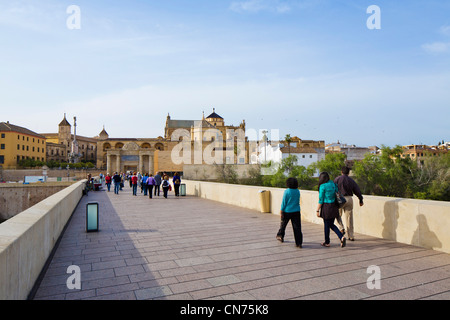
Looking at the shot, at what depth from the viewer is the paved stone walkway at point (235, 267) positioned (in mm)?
4082

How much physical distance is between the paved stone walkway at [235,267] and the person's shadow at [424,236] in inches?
6.8

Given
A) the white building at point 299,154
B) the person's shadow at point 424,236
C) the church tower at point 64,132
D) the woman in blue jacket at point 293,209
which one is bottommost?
the person's shadow at point 424,236

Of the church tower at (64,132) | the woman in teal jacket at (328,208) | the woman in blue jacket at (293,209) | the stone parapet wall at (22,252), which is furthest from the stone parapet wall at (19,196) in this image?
the church tower at (64,132)

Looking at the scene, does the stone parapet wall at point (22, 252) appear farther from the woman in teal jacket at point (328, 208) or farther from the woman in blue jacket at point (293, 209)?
the woman in teal jacket at point (328, 208)

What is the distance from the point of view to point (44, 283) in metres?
4.51

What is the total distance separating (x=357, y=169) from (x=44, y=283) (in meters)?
55.4

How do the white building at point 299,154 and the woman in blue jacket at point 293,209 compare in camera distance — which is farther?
the white building at point 299,154

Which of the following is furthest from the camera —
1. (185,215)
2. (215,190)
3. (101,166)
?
(101,166)

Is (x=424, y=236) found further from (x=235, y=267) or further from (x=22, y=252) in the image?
(x=22, y=252)

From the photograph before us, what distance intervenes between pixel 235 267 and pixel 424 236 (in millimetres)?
3831

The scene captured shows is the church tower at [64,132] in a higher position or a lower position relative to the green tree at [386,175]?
higher

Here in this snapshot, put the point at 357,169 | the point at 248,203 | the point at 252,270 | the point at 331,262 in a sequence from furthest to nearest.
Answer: the point at 357,169, the point at 248,203, the point at 331,262, the point at 252,270

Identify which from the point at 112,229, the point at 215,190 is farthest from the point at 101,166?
the point at 112,229
